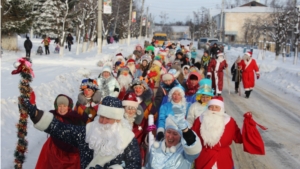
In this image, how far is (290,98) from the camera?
14.9m

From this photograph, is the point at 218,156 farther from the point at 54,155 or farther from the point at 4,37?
the point at 4,37

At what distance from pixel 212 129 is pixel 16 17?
89.0 ft

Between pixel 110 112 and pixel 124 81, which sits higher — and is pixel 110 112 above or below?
above

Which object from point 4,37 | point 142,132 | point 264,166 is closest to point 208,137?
point 142,132

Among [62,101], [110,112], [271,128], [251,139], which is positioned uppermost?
[110,112]

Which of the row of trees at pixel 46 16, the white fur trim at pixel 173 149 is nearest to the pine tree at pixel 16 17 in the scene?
the row of trees at pixel 46 16

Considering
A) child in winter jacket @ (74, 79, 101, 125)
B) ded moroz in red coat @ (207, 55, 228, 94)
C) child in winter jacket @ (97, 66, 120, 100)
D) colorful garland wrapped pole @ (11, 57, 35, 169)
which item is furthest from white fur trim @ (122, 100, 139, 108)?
ded moroz in red coat @ (207, 55, 228, 94)

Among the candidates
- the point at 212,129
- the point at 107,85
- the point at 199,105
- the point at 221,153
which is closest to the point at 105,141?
the point at 212,129

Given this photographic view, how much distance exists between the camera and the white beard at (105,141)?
10.1 feet

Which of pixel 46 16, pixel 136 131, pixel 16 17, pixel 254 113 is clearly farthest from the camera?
pixel 46 16

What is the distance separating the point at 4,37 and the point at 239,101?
74.4 ft

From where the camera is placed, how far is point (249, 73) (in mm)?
14531

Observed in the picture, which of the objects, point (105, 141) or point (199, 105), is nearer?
point (105, 141)

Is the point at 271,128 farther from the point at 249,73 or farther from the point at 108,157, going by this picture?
the point at 108,157
